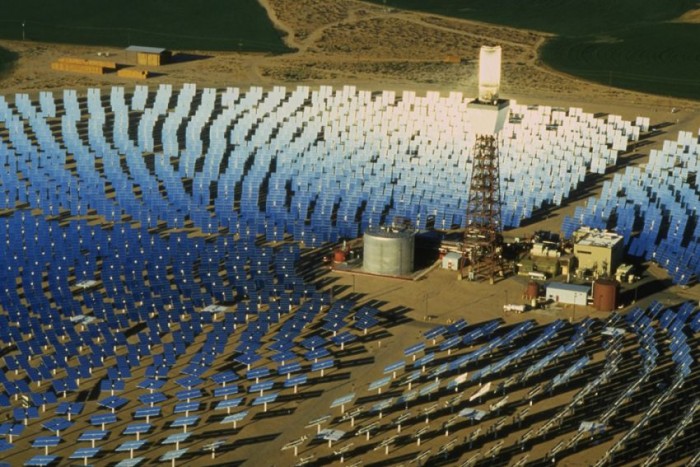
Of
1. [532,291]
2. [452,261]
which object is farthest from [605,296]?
[452,261]

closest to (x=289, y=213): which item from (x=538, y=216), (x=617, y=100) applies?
(x=538, y=216)

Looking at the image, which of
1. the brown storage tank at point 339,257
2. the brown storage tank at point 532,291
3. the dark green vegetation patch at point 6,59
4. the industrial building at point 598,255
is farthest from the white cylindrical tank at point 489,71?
the dark green vegetation patch at point 6,59

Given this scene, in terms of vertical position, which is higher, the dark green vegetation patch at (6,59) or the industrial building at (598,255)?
the dark green vegetation patch at (6,59)

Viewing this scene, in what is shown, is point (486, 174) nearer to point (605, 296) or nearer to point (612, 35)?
point (605, 296)

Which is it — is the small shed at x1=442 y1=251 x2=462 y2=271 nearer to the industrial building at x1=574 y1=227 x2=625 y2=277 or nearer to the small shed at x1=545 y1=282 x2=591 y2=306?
the small shed at x1=545 y1=282 x2=591 y2=306

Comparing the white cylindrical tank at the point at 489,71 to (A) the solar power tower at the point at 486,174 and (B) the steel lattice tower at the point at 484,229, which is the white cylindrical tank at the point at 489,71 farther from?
(B) the steel lattice tower at the point at 484,229

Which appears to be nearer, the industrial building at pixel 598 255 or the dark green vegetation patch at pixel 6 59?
the industrial building at pixel 598 255

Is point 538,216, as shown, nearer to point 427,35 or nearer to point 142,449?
point 142,449
